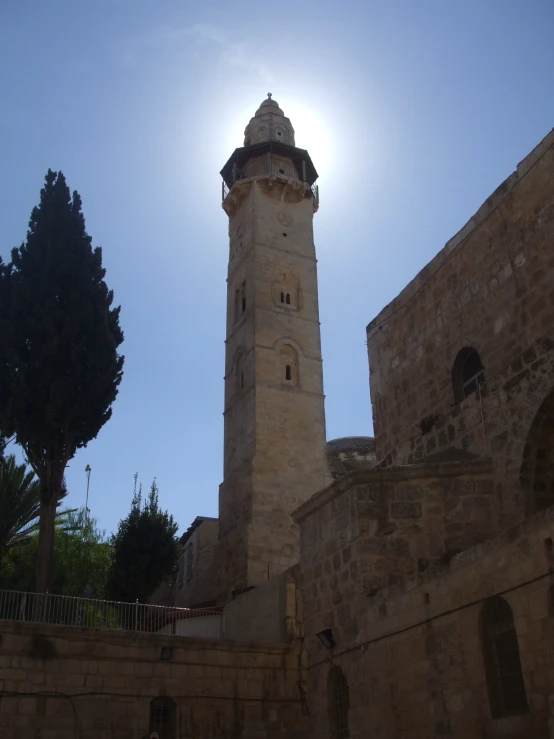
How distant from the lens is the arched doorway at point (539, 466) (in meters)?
8.12

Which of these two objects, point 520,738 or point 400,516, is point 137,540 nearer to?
point 400,516

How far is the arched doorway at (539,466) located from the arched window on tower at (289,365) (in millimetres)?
14962

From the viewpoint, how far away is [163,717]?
10125 mm

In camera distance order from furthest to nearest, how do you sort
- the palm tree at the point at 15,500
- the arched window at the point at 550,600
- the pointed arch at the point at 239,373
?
1. the pointed arch at the point at 239,373
2. the palm tree at the point at 15,500
3. the arched window at the point at 550,600

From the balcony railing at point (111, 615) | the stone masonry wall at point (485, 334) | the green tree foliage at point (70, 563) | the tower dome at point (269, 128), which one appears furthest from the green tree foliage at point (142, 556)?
the tower dome at point (269, 128)

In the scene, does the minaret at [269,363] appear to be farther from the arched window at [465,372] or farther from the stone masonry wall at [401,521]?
the stone masonry wall at [401,521]

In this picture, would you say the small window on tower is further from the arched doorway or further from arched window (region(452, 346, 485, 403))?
the arched doorway

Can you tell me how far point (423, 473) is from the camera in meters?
8.37

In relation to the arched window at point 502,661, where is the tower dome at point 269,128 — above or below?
above

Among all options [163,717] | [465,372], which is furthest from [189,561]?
[465,372]

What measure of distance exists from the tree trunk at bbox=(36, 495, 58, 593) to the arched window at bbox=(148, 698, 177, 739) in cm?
439

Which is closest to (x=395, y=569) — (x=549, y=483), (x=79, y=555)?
(x=549, y=483)

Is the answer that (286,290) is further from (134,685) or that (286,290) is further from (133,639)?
(134,685)

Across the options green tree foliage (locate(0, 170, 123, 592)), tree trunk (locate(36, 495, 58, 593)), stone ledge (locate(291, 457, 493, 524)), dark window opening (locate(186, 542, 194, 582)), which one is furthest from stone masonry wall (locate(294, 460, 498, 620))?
dark window opening (locate(186, 542, 194, 582))
